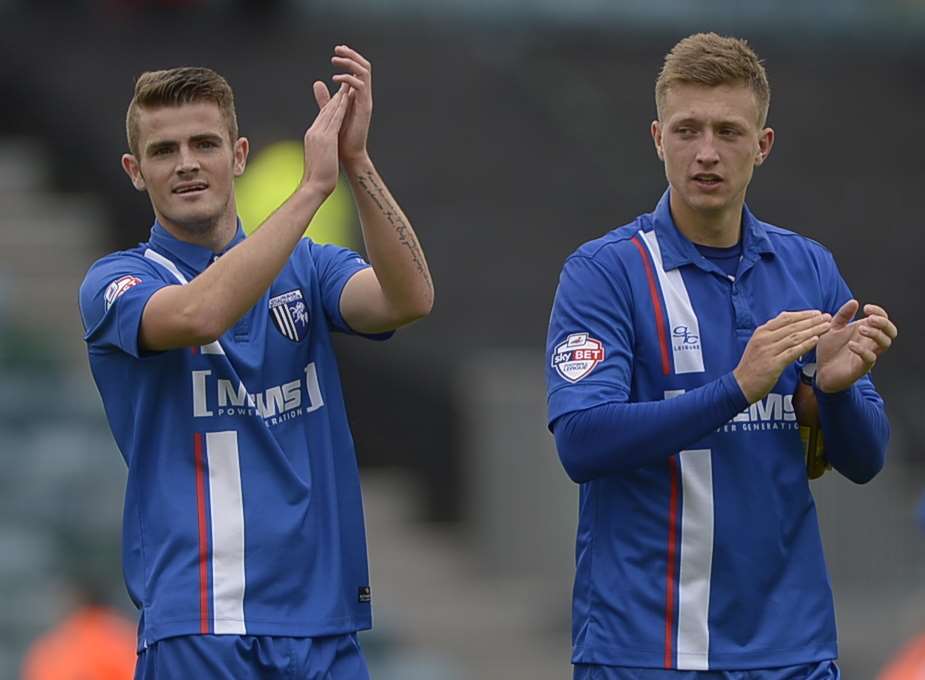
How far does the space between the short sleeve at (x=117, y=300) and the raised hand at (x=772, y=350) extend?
1.20 meters

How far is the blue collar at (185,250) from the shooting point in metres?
4.37

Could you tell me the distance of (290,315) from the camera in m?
4.38

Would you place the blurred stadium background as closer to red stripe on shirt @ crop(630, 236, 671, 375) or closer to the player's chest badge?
the player's chest badge

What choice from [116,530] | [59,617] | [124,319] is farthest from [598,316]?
[116,530]

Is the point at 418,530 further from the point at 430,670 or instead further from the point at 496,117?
the point at 496,117

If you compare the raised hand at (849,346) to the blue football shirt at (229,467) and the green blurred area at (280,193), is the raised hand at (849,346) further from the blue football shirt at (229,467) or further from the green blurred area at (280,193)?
the green blurred area at (280,193)

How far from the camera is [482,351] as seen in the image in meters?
12.5

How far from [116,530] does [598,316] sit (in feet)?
20.3

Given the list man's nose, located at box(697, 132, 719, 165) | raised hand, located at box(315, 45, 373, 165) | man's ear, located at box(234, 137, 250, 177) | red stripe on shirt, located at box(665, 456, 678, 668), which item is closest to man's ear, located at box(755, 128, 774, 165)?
man's nose, located at box(697, 132, 719, 165)

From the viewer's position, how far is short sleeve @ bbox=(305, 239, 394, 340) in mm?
4445

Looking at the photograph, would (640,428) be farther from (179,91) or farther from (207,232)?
(179,91)

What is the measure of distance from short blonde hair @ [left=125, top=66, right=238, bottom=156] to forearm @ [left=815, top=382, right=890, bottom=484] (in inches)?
53.2

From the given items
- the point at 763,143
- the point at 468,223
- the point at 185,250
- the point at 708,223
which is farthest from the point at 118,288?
the point at 468,223

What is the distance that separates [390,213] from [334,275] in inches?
8.0
